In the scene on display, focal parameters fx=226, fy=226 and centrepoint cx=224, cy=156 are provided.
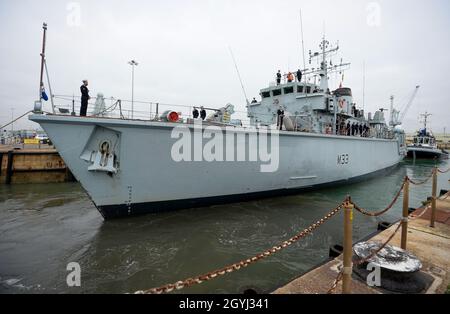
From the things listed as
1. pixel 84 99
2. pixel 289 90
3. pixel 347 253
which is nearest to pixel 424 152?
pixel 289 90

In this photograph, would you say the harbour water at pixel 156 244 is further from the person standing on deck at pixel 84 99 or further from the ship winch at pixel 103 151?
the person standing on deck at pixel 84 99

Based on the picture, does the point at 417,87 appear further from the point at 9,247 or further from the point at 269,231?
the point at 9,247

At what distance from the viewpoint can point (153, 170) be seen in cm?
627

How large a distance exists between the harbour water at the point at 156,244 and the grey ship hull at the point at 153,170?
48 cm

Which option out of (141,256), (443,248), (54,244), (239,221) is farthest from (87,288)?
(443,248)

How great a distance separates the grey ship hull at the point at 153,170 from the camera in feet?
18.6

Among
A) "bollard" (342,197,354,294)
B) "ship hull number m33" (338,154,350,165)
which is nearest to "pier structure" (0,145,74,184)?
"ship hull number m33" (338,154,350,165)

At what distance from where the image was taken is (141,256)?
15.2ft

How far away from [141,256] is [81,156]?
3.04 meters

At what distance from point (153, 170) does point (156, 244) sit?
2.01 m

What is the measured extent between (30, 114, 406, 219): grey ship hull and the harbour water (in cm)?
48

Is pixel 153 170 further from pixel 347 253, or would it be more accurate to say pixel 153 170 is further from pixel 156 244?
pixel 347 253

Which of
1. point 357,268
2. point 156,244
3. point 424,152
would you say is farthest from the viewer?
point 424,152

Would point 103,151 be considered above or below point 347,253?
above
